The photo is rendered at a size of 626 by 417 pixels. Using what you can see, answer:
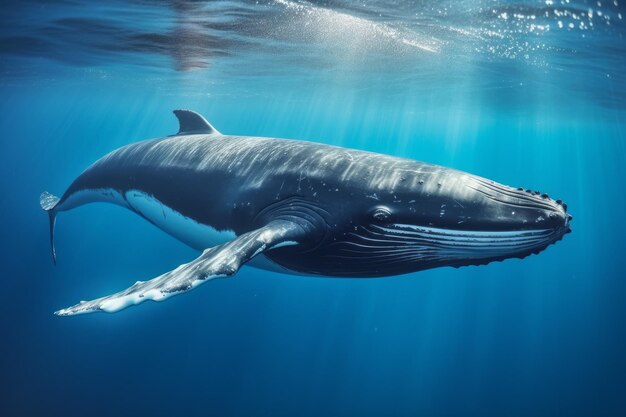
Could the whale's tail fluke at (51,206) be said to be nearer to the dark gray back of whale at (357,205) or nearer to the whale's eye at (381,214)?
the dark gray back of whale at (357,205)

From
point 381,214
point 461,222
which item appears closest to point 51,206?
point 381,214

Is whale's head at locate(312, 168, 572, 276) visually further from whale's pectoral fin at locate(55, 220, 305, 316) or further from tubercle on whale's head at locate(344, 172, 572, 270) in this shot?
whale's pectoral fin at locate(55, 220, 305, 316)

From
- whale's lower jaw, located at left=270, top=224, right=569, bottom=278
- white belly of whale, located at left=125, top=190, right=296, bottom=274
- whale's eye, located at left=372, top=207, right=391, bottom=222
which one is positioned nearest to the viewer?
whale's lower jaw, located at left=270, top=224, right=569, bottom=278

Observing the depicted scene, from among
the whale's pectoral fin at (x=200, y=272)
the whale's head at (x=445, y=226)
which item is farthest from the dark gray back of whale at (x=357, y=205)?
the whale's pectoral fin at (x=200, y=272)

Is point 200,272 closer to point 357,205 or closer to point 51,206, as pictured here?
point 357,205

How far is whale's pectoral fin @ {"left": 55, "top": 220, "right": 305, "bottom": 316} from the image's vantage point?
377cm

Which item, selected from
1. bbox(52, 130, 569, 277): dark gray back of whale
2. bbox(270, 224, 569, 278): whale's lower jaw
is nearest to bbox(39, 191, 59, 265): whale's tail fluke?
bbox(52, 130, 569, 277): dark gray back of whale

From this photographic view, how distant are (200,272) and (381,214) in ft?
6.64

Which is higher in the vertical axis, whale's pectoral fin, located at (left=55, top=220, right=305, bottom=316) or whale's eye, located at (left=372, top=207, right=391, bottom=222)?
whale's eye, located at (left=372, top=207, right=391, bottom=222)

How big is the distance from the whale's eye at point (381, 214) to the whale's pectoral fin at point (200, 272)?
2.97 ft

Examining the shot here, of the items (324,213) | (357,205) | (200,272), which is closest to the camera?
(200,272)

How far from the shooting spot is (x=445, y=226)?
4.30 metres

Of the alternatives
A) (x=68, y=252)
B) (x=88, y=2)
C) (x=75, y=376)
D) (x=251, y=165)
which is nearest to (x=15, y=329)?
(x=75, y=376)

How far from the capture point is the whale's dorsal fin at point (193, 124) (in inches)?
345
